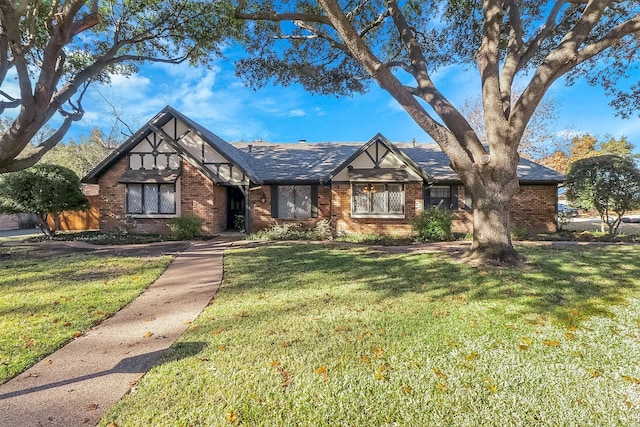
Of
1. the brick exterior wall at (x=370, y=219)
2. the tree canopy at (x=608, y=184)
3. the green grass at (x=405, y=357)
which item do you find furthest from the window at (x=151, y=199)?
the tree canopy at (x=608, y=184)

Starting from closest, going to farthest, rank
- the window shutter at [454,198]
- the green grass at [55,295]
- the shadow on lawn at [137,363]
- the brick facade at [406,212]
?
the shadow on lawn at [137,363]
the green grass at [55,295]
the brick facade at [406,212]
the window shutter at [454,198]

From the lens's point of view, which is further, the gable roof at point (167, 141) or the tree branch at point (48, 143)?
the gable roof at point (167, 141)

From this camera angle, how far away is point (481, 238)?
7414 millimetres

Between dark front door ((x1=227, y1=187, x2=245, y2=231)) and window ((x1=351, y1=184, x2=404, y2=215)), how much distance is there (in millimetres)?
6230

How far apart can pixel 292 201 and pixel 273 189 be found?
1121 mm

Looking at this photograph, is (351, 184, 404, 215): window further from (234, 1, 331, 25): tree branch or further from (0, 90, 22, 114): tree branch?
(0, 90, 22, 114): tree branch

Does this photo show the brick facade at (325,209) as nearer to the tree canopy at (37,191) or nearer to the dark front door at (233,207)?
the dark front door at (233,207)

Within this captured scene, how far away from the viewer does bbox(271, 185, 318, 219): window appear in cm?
1479

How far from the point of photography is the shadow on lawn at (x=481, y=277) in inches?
Answer: 193

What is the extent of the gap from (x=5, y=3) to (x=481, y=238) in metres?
12.4

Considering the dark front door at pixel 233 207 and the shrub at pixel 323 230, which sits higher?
the dark front door at pixel 233 207

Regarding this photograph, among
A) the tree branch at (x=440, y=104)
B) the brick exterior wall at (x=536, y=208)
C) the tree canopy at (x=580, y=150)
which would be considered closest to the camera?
the tree branch at (x=440, y=104)

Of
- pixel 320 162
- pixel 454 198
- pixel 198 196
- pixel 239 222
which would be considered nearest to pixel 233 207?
pixel 239 222

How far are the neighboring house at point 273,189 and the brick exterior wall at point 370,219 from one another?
0.15ft
